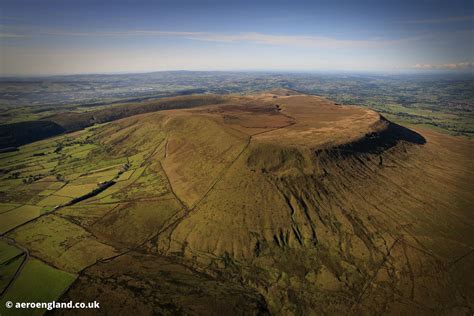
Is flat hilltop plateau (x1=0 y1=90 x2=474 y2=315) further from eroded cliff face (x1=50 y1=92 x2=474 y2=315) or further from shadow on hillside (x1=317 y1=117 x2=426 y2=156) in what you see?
shadow on hillside (x1=317 y1=117 x2=426 y2=156)

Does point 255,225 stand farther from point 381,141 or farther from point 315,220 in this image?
point 381,141

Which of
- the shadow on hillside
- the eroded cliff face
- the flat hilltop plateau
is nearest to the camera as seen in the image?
the flat hilltop plateau

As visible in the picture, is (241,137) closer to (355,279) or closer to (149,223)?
(149,223)

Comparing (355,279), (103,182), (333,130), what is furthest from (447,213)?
(103,182)

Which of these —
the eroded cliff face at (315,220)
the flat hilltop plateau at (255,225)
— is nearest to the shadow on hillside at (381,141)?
the eroded cliff face at (315,220)

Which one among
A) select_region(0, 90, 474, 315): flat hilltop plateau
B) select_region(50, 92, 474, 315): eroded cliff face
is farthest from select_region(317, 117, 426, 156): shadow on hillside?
select_region(0, 90, 474, 315): flat hilltop plateau

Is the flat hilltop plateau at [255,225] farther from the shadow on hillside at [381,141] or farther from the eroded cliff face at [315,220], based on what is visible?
the shadow on hillside at [381,141]

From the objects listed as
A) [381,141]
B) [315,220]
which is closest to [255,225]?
[315,220]
